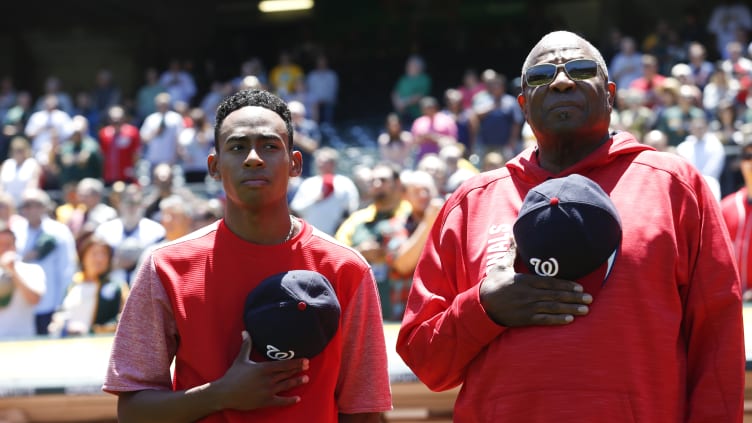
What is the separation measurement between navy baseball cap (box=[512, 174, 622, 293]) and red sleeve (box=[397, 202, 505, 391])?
209 millimetres

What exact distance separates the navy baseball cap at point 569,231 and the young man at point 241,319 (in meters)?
0.52

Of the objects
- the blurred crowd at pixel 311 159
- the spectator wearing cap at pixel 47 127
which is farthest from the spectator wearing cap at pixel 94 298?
the spectator wearing cap at pixel 47 127

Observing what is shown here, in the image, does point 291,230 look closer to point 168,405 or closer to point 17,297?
point 168,405

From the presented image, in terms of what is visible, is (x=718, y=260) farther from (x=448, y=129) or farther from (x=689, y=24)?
(x=689, y=24)

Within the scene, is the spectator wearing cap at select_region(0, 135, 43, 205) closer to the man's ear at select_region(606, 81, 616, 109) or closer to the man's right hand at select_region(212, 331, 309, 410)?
the man's right hand at select_region(212, 331, 309, 410)

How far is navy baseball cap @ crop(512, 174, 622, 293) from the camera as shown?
2.74 meters

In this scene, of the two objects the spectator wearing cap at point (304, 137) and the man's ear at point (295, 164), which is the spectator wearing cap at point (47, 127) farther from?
the man's ear at point (295, 164)

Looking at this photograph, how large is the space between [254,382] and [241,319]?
0.20m

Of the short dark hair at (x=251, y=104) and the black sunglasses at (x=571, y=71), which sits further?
the short dark hair at (x=251, y=104)

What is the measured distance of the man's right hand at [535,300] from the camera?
110 inches

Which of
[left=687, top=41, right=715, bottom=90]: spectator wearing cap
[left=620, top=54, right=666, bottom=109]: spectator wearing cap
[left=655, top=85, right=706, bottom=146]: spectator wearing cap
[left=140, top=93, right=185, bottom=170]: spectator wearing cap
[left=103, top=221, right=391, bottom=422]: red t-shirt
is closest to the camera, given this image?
[left=103, top=221, right=391, bottom=422]: red t-shirt

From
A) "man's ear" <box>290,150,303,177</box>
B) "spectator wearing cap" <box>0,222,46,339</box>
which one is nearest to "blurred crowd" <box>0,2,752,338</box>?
"spectator wearing cap" <box>0,222,46,339</box>

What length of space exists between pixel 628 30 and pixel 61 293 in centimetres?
1410

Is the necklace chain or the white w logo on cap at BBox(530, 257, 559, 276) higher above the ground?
the necklace chain
